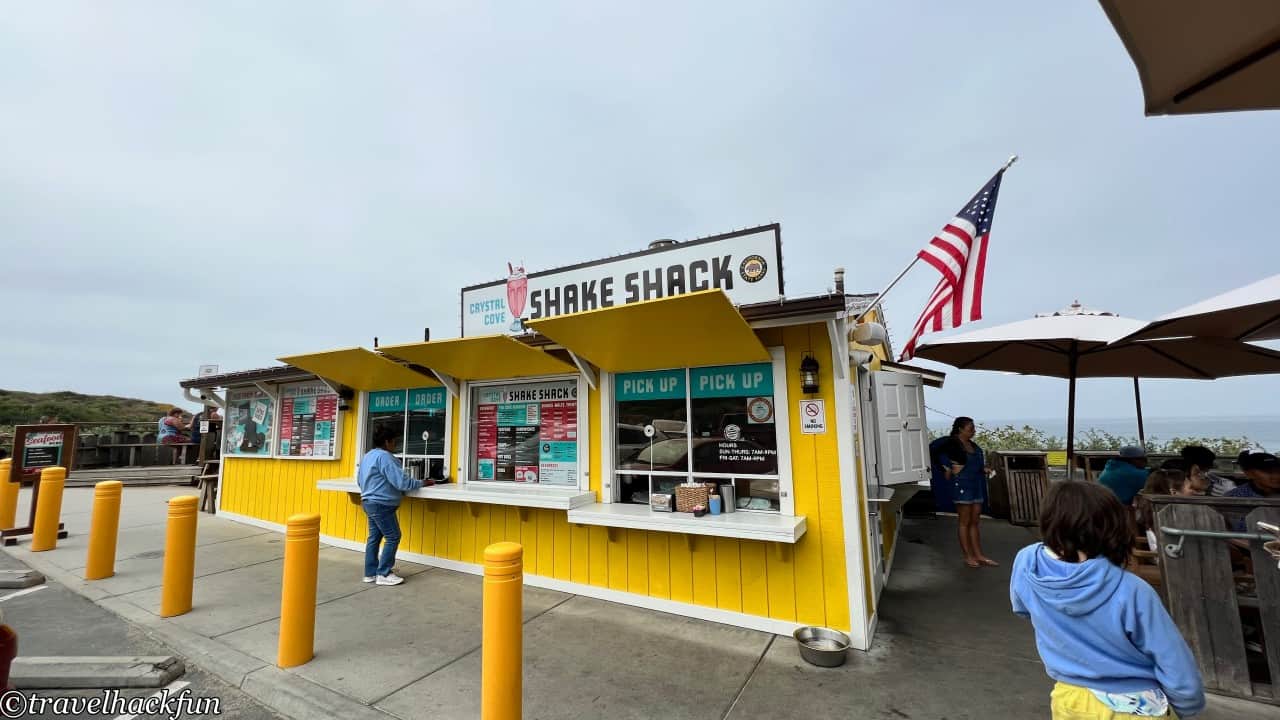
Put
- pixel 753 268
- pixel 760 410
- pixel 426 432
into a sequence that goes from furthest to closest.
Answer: pixel 426 432, pixel 753 268, pixel 760 410

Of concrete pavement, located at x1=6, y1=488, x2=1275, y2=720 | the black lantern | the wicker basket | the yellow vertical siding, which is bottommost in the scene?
concrete pavement, located at x1=6, y1=488, x2=1275, y2=720

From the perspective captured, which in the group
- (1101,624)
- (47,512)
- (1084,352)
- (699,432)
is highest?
(1084,352)

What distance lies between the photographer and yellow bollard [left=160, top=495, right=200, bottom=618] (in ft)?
14.5

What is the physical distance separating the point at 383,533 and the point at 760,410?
14.7ft

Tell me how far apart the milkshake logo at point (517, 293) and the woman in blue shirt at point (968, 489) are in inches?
231

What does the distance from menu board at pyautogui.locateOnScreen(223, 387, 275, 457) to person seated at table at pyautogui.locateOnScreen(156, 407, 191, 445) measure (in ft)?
30.9

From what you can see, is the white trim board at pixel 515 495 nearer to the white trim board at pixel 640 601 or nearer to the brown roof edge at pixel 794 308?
the white trim board at pixel 640 601

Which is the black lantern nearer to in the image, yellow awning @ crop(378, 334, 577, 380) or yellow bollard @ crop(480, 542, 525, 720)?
yellow awning @ crop(378, 334, 577, 380)

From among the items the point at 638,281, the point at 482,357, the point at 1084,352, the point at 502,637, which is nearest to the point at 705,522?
the point at 502,637

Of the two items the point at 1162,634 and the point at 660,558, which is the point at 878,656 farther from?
the point at 1162,634

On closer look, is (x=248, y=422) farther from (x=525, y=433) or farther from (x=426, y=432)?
(x=525, y=433)

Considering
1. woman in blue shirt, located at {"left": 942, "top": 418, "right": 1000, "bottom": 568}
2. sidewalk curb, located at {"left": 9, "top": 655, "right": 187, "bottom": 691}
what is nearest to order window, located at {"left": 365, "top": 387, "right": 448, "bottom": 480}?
sidewalk curb, located at {"left": 9, "top": 655, "right": 187, "bottom": 691}

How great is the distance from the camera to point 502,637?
2623 millimetres

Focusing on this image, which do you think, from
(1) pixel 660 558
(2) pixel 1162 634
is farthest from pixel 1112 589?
(1) pixel 660 558
